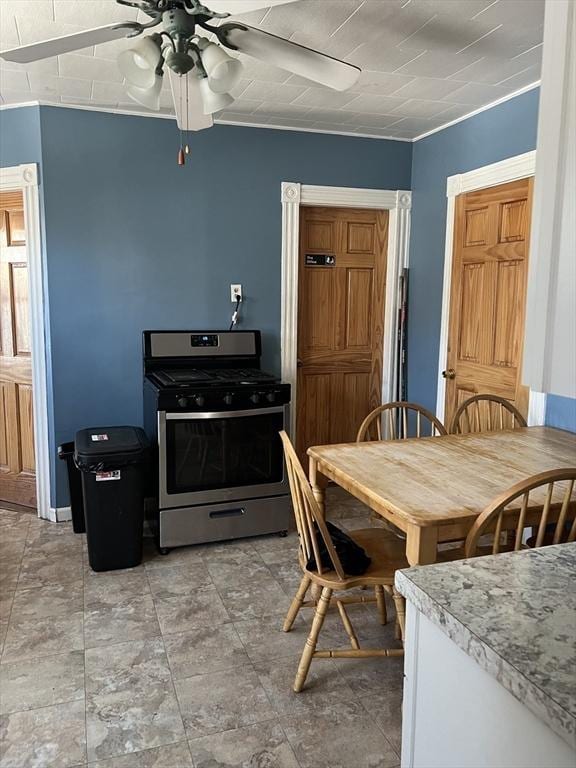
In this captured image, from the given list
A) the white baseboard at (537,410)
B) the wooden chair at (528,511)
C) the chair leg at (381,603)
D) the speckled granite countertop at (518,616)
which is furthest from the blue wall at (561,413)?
the speckled granite countertop at (518,616)

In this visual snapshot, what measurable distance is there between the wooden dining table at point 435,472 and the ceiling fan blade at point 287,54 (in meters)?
1.37

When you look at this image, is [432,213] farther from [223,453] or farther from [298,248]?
[223,453]

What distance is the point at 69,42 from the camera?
73.2 inches

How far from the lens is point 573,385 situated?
2.92 ft

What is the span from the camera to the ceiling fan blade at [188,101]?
2206 mm

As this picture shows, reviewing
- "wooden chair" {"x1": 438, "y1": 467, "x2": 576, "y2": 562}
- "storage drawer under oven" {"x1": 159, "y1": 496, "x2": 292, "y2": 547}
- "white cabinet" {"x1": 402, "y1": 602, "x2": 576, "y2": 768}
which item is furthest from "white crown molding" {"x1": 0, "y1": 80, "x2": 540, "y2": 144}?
"white cabinet" {"x1": 402, "y1": 602, "x2": 576, "y2": 768}

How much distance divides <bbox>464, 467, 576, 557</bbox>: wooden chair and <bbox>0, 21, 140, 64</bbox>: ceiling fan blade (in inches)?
69.2

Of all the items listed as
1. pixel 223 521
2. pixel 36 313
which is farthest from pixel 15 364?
pixel 223 521

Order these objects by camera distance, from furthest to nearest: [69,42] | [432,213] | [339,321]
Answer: [339,321] < [432,213] < [69,42]

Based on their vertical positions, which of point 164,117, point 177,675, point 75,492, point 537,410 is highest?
point 164,117

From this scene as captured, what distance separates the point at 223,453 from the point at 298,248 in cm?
151

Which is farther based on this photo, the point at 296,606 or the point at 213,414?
the point at 213,414

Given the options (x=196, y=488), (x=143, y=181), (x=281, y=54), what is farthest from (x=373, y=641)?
(x=143, y=181)

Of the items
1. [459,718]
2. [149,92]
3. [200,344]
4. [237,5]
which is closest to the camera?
[459,718]
